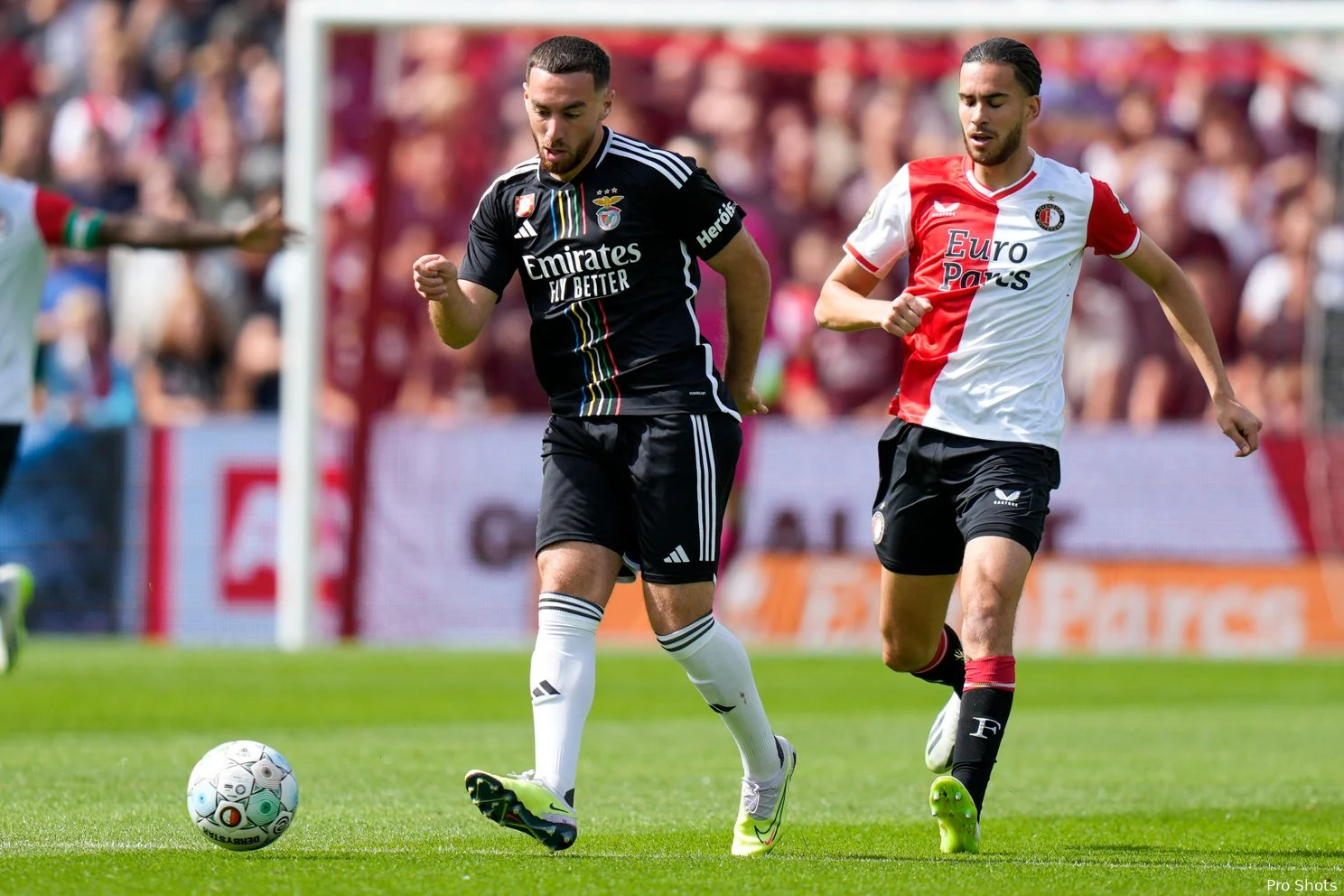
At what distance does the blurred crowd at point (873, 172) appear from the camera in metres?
16.9

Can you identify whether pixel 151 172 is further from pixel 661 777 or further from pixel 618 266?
pixel 618 266

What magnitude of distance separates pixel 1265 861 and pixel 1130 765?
9.94 ft

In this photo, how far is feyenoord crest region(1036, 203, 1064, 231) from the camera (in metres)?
6.98

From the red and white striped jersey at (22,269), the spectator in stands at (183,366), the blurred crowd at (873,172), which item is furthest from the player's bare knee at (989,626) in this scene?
the spectator in stands at (183,366)

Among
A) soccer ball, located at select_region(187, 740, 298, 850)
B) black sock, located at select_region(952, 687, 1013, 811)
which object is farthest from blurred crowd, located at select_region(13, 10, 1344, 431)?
soccer ball, located at select_region(187, 740, 298, 850)

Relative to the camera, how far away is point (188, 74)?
66.5ft

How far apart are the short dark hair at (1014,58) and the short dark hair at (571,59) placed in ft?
4.12

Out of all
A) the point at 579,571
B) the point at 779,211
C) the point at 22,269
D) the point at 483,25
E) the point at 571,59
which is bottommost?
the point at 579,571

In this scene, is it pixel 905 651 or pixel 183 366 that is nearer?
pixel 905 651

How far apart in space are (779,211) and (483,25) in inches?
110

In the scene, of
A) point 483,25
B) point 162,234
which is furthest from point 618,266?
point 483,25

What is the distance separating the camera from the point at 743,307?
6.68 m

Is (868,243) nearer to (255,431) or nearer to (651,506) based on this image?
(651,506)

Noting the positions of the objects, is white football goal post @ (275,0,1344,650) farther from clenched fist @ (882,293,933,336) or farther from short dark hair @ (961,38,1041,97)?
clenched fist @ (882,293,933,336)
